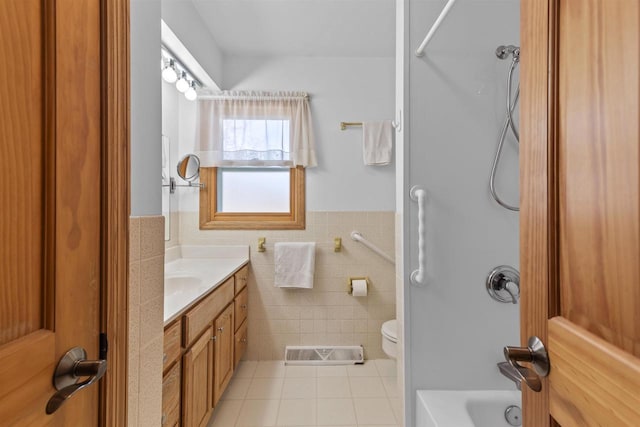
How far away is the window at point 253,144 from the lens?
2.56m

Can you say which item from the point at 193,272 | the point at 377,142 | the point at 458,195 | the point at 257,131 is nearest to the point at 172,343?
the point at 193,272

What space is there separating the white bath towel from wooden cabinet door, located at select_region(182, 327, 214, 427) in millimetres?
900

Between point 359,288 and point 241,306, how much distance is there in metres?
0.94

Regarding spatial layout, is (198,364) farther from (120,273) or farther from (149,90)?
(149,90)

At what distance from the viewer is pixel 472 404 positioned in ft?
3.97

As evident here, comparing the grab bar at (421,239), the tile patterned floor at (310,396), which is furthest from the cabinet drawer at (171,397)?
the grab bar at (421,239)

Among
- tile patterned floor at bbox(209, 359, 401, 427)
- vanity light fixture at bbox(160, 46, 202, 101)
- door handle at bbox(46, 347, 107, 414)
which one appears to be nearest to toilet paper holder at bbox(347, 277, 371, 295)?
tile patterned floor at bbox(209, 359, 401, 427)

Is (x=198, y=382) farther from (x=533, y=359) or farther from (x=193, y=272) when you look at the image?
(x=533, y=359)

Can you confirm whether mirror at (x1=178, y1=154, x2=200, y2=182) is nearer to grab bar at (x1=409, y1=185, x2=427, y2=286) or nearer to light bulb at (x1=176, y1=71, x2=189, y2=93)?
light bulb at (x1=176, y1=71, x2=189, y2=93)

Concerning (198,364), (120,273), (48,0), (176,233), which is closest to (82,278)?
(120,273)

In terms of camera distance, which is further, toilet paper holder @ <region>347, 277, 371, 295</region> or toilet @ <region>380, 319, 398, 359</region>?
toilet paper holder @ <region>347, 277, 371, 295</region>

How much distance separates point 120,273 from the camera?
0.70 meters

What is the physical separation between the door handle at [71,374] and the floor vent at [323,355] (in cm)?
215

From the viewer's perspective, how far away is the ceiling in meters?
2.02
